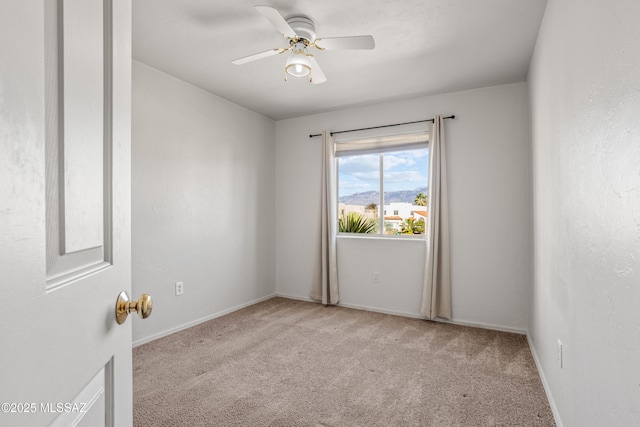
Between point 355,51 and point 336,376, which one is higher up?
point 355,51

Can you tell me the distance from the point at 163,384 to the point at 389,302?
253 cm

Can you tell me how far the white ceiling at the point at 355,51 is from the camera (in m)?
2.16

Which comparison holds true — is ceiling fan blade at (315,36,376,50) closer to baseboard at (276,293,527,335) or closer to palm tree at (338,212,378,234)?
palm tree at (338,212,378,234)

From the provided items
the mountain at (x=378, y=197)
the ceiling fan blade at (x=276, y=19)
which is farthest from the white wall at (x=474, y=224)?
the ceiling fan blade at (x=276, y=19)

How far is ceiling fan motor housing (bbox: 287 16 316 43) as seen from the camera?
2.23 metres

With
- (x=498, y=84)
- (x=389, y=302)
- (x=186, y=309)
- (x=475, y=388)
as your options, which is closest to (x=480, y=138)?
(x=498, y=84)

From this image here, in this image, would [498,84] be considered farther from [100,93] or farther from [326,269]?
[100,93]

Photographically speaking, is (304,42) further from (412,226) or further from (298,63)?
(412,226)

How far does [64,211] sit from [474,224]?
11.8ft

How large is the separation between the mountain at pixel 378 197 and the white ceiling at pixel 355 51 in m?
1.11

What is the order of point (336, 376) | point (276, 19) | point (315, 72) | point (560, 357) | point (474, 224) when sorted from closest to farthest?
point (560, 357)
point (276, 19)
point (336, 376)
point (315, 72)
point (474, 224)

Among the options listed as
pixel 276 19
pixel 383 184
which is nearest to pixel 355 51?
pixel 276 19

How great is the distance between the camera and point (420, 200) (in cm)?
392

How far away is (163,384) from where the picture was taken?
2.25 metres
